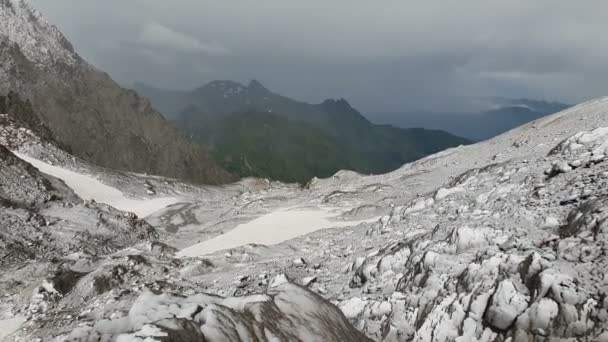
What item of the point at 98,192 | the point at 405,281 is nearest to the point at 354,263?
the point at 405,281

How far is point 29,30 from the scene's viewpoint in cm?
18338

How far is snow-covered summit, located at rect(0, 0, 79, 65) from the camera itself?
6880 inches

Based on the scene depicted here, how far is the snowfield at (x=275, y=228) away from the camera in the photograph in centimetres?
4100

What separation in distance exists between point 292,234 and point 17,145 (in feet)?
191

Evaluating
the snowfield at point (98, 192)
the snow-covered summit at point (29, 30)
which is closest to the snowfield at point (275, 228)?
the snowfield at point (98, 192)

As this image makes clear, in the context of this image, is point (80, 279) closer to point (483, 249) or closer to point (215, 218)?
point (483, 249)

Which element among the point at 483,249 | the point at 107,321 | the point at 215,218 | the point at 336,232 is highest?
the point at 483,249

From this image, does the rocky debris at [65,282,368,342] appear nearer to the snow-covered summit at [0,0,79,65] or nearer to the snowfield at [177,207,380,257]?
the snowfield at [177,207,380,257]

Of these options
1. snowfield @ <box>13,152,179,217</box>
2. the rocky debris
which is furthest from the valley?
snowfield @ <box>13,152,179,217</box>

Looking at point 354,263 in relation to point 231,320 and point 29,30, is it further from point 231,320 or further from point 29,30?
point 29,30

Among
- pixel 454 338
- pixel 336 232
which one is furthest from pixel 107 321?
pixel 336 232

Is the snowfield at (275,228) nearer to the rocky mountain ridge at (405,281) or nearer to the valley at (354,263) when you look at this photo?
the valley at (354,263)

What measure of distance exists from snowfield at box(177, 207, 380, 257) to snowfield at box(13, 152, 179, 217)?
2767cm

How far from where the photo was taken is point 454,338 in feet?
39.2
